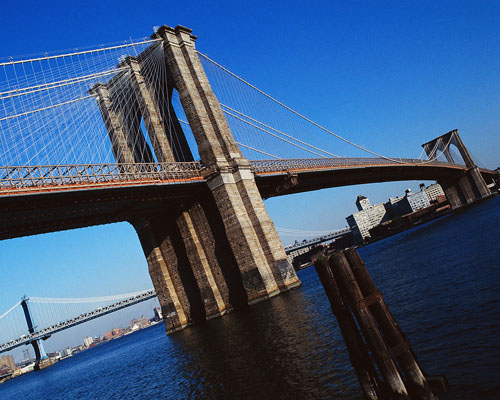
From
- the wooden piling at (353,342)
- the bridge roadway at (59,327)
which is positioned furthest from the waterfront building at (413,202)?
the wooden piling at (353,342)

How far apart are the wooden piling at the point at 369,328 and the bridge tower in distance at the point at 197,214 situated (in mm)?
19156

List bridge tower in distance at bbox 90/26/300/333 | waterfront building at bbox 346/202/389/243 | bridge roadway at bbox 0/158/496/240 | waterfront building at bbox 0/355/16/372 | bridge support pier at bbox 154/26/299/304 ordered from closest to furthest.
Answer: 1. bridge roadway at bbox 0/158/496/240
2. bridge support pier at bbox 154/26/299/304
3. bridge tower in distance at bbox 90/26/300/333
4. waterfront building at bbox 346/202/389/243
5. waterfront building at bbox 0/355/16/372

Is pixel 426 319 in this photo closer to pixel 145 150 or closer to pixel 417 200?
pixel 145 150

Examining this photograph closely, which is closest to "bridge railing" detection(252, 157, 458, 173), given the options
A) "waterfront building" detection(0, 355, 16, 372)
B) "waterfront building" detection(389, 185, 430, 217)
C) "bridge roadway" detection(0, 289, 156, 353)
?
"bridge roadway" detection(0, 289, 156, 353)

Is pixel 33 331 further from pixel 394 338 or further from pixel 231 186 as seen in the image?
pixel 394 338

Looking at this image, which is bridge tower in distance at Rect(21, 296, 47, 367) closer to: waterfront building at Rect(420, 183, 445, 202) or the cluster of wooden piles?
the cluster of wooden piles

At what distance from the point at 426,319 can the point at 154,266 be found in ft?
81.5

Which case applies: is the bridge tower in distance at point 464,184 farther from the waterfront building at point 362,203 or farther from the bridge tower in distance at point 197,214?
the waterfront building at point 362,203

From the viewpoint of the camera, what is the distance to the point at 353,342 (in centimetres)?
648

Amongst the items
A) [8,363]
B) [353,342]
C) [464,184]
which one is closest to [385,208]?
[464,184]

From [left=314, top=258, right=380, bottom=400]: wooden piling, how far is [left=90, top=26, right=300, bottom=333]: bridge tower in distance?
1839 centimetres

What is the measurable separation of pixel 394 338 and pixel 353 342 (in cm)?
104

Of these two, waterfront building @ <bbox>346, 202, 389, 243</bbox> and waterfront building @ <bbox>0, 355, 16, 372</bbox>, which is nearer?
waterfront building @ <bbox>346, 202, 389, 243</bbox>

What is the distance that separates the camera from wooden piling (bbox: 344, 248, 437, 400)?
5496 millimetres
